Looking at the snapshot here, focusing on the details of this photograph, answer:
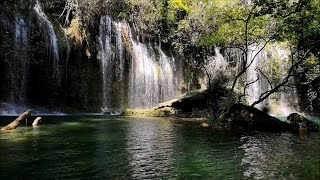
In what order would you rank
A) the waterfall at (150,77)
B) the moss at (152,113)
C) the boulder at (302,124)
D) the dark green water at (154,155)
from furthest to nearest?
the waterfall at (150,77) < the moss at (152,113) < the boulder at (302,124) < the dark green water at (154,155)

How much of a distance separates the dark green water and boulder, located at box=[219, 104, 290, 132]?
8.95 ft

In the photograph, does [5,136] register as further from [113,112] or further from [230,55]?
[230,55]

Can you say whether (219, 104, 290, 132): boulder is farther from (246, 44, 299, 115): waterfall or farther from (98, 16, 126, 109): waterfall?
(246, 44, 299, 115): waterfall

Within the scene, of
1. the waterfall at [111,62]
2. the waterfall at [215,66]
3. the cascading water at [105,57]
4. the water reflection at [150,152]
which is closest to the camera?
the water reflection at [150,152]

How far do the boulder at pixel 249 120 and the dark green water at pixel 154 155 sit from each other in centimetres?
273

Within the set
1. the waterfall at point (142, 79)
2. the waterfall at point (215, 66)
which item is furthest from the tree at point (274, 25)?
the waterfall at point (142, 79)

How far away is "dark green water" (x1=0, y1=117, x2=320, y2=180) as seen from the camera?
9492 millimetres

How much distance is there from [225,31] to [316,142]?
1223 centimetres

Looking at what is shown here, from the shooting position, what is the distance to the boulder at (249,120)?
2027cm

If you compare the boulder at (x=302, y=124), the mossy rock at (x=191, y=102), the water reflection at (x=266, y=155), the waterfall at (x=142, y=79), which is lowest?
the water reflection at (x=266, y=155)

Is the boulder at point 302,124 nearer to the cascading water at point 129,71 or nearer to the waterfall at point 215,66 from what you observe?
the waterfall at point 215,66

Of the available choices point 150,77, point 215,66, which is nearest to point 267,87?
point 215,66

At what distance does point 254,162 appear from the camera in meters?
11.1

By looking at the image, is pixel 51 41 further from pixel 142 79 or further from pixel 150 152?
pixel 150 152
